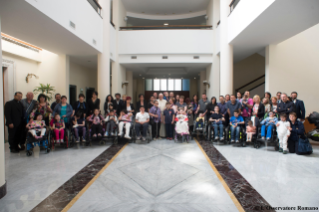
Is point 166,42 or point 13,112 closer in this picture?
point 13,112

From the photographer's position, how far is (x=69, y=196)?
303 cm

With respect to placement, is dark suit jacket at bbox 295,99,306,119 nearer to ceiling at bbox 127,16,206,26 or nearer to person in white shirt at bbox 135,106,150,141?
person in white shirt at bbox 135,106,150,141

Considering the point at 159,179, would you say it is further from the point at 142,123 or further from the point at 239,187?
the point at 142,123

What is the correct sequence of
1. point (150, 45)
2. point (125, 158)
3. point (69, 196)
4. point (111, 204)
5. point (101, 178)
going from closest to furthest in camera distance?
point (111, 204)
point (69, 196)
point (101, 178)
point (125, 158)
point (150, 45)

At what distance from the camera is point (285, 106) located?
234 inches

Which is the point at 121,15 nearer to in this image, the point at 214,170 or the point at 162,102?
the point at 162,102

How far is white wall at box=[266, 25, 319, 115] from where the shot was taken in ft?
26.5

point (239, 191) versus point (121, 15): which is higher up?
point (121, 15)

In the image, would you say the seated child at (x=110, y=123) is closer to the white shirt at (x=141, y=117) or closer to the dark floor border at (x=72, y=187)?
the white shirt at (x=141, y=117)

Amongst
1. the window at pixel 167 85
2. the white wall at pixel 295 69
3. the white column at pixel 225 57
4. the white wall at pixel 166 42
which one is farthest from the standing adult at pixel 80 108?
the window at pixel 167 85

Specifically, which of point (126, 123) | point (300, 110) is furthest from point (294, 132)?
point (126, 123)

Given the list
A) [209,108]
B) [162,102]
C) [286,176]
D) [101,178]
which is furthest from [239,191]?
[162,102]

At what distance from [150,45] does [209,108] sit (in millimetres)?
4825

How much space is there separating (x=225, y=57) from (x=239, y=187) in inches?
251
